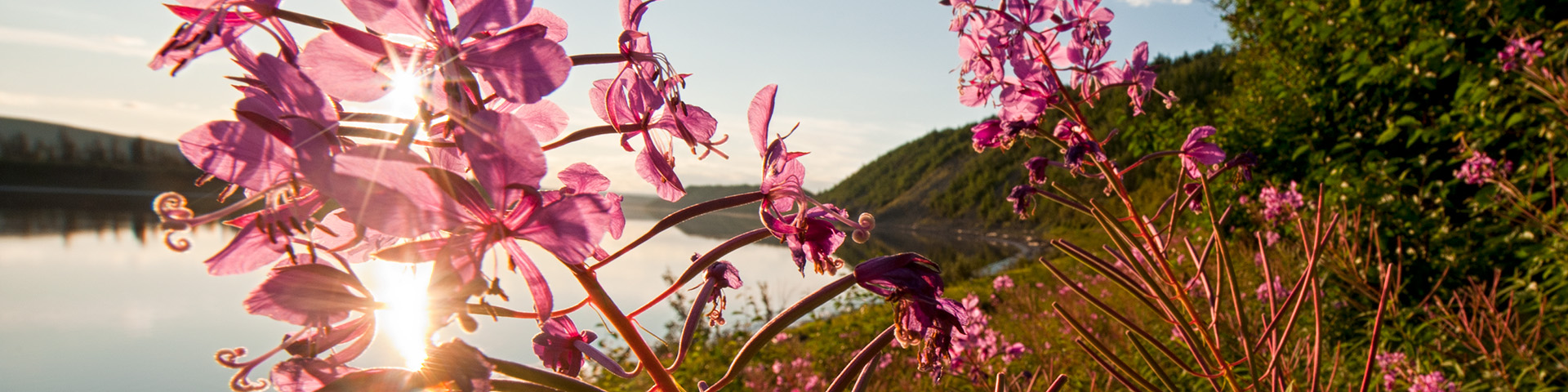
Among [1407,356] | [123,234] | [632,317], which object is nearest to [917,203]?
[123,234]

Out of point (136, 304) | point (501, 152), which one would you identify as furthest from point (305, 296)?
→ point (136, 304)

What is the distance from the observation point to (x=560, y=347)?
0.65 meters

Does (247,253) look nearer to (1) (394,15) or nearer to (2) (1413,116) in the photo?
(1) (394,15)

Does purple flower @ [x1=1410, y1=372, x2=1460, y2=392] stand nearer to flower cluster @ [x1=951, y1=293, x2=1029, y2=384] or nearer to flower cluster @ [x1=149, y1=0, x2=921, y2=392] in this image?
flower cluster @ [x1=951, y1=293, x2=1029, y2=384]

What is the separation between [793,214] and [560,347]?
0.29 meters

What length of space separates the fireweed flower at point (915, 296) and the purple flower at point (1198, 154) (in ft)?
3.68

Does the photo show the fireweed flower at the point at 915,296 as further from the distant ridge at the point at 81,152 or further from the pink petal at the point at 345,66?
the distant ridge at the point at 81,152

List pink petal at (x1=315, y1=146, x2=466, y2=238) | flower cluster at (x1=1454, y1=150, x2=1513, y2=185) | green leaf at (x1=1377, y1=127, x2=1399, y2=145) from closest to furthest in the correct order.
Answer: pink petal at (x1=315, y1=146, x2=466, y2=238)
flower cluster at (x1=1454, y1=150, x2=1513, y2=185)
green leaf at (x1=1377, y1=127, x2=1399, y2=145)

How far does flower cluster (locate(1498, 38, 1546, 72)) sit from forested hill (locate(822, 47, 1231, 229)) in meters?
20.0

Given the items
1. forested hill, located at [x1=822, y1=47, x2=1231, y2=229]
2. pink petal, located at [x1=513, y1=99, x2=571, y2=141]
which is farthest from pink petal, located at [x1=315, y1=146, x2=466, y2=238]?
forested hill, located at [x1=822, y1=47, x2=1231, y2=229]

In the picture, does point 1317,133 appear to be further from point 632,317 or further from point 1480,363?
point 632,317

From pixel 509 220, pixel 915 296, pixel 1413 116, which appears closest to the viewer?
pixel 509 220

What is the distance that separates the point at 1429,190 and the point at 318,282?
21.0 feet

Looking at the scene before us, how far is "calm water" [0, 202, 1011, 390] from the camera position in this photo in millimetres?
7066
